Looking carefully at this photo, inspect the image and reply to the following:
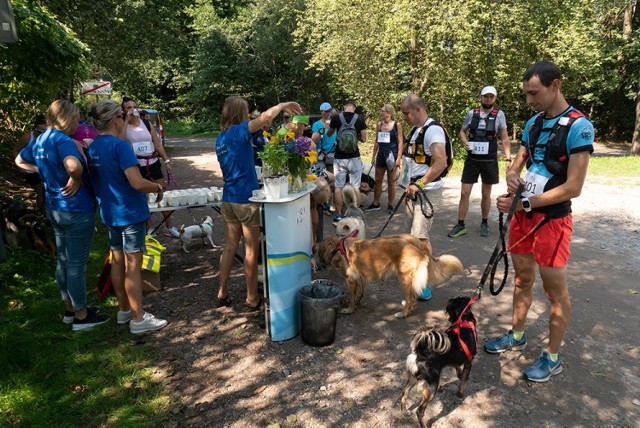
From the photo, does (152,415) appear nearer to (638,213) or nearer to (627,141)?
(638,213)

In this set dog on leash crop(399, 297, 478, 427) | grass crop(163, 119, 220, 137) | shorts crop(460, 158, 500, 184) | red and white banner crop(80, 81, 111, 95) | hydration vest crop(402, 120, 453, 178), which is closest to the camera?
dog on leash crop(399, 297, 478, 427)

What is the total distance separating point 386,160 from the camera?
7703 mm

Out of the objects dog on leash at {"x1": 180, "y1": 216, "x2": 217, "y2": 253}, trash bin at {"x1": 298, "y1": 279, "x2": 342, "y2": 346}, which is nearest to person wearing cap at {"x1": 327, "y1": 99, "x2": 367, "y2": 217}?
dog on leash at {"x1": 180, "y1": 216, "x2": 217, "y2": 253}

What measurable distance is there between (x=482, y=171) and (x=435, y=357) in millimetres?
4387

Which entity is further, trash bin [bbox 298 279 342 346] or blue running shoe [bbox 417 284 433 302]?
blue running shoe [bbox 417 284 433 302]

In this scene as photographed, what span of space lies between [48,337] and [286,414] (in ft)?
8.25

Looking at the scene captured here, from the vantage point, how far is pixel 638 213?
7691 millimetres

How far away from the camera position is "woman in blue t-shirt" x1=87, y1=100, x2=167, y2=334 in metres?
3.51

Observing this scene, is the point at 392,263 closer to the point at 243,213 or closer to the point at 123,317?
the point at 243,213

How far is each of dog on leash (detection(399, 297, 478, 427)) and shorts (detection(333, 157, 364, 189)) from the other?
14.6 feet

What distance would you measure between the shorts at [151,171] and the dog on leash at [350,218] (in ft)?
9.84

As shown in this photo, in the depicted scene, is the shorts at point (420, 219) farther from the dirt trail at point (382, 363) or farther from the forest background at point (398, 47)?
the forest background at point (398, 47)

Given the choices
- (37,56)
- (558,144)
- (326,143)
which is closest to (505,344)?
(558,144)

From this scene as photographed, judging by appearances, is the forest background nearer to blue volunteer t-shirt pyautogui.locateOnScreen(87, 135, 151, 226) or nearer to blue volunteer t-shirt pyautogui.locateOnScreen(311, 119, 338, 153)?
blue volunteer t-shirt pyautogui.locateOnScreen(87, 135, 151, 226)
